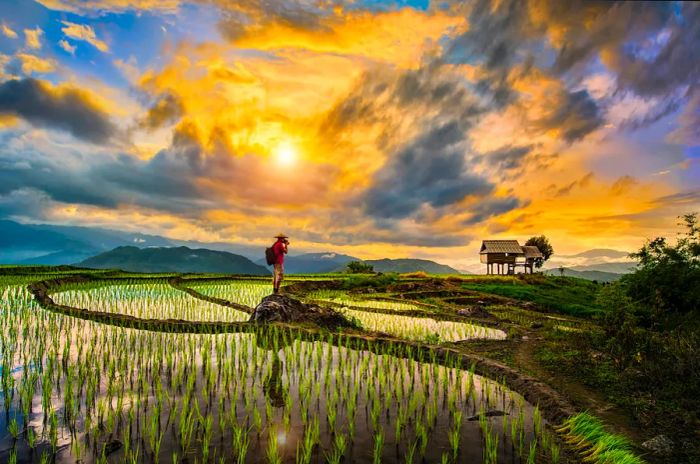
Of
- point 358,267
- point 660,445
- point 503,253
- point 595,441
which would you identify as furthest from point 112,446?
point 503,253

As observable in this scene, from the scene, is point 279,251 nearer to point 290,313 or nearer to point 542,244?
point 290,313

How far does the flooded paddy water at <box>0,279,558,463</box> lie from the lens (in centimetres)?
437

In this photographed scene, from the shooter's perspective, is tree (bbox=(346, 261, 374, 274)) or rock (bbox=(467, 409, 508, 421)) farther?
tree (bbox=(346, 261, 374, 274))

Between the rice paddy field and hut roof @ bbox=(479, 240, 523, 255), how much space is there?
45783 mm

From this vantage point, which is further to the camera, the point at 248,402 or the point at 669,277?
the point at 669,277

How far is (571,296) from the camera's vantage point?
26.7 metres

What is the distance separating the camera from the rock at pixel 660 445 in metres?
4.52

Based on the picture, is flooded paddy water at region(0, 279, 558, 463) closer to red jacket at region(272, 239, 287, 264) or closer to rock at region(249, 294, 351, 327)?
rock at region(249, 294, 351, 327)

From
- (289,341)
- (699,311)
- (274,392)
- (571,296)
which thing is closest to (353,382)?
(274,392)

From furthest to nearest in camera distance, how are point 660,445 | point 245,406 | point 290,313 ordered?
point 290,313 → point 245,406 → point 660,445

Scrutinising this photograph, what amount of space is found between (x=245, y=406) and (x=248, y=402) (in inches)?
3.8

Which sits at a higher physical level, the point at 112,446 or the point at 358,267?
the point at 358,267

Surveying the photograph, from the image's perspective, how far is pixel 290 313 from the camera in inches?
473

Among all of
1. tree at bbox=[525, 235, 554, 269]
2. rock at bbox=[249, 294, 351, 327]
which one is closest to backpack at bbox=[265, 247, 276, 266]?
rock at bbox=[249, 294, 351, 327]
